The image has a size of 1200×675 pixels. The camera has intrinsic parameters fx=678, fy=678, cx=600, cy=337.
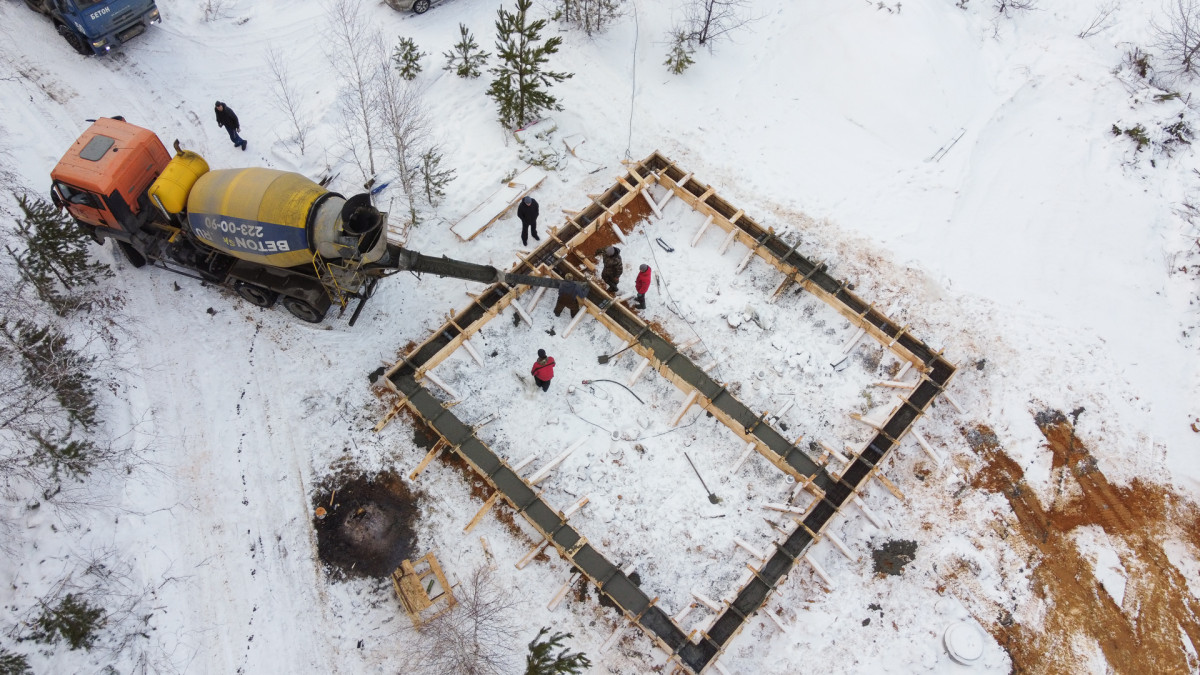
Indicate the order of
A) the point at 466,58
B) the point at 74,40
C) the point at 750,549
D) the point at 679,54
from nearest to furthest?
the point at 750,549
the point at 466,58
the point at 74,40
the point at 679,54

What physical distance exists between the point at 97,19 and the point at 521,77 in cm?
981

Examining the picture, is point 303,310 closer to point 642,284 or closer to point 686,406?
point 642,284

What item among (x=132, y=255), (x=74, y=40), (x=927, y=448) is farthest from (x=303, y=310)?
(x=927, y=448)

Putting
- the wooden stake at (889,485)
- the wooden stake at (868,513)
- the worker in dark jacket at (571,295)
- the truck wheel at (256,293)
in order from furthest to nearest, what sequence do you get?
1. the truck wheel at (256,293)
2. the worker in dark jacket at (571,295)
3. the wooden stake at (889,485)
4. the wooden stake at (868,513)

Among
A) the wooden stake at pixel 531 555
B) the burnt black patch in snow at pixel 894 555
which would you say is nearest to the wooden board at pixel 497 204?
the wooden stake at pixel 531 555

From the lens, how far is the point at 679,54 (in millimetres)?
16406

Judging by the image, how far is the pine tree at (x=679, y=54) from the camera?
646 inches

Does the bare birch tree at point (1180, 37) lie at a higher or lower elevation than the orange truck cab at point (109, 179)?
higher

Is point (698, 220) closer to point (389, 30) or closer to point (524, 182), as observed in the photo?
point (524, 182)

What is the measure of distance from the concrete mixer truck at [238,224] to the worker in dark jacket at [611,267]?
1.02m

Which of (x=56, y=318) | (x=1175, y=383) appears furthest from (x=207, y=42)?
(x=1175, y=383)

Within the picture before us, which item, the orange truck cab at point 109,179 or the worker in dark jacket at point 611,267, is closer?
the orange truck cab at point 109,179

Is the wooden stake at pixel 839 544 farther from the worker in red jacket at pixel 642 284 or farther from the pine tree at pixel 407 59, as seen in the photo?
the pine tree at pixel 407 59

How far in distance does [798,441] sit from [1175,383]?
793 cm
